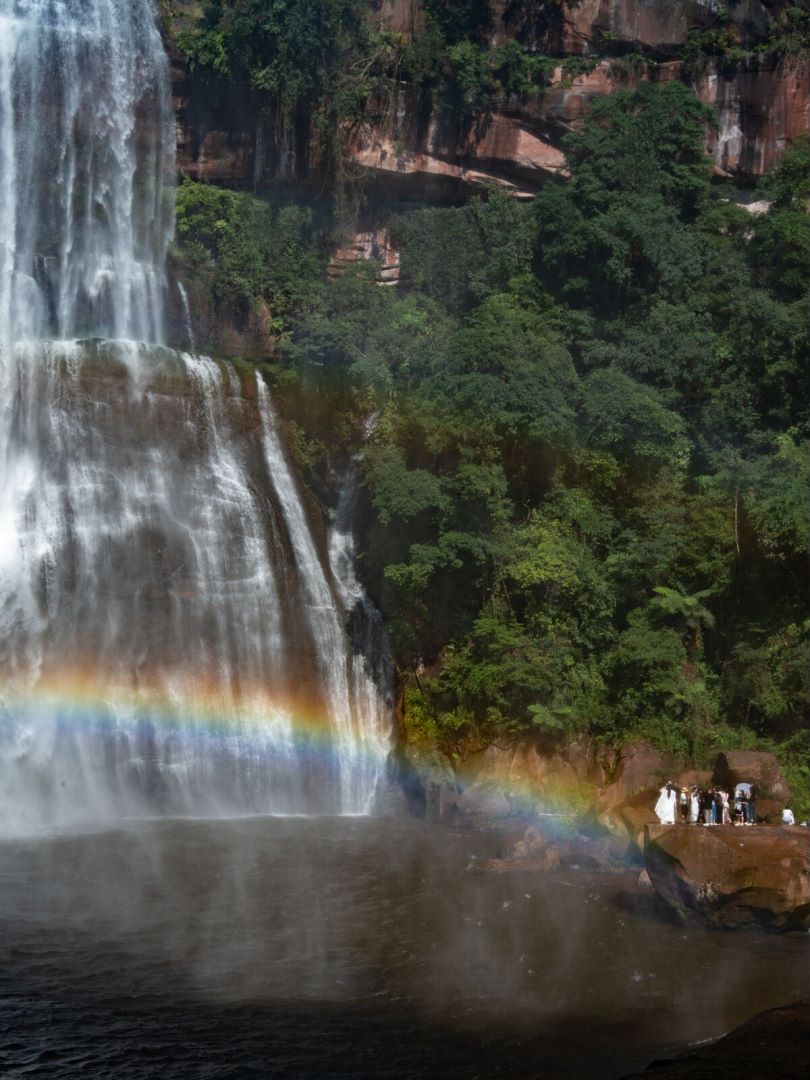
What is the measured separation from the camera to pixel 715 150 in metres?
A: 35.9

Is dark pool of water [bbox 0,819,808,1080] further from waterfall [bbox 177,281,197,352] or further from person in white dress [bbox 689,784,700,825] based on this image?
waterfall [bbox 177,281,197,352]

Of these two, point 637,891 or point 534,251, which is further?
point 534,251

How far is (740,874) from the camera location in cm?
1800

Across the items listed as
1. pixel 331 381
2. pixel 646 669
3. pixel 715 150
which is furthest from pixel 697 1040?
pixel 715 150

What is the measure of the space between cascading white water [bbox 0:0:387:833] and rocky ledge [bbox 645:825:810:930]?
906cm

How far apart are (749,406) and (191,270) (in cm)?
1435

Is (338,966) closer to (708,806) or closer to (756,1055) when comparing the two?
(756,1055)

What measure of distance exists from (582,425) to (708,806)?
927cm

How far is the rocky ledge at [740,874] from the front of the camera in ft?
58.9

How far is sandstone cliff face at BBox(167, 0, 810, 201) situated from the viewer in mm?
35156

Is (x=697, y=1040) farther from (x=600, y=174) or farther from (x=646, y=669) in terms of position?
(x=600, y=174)

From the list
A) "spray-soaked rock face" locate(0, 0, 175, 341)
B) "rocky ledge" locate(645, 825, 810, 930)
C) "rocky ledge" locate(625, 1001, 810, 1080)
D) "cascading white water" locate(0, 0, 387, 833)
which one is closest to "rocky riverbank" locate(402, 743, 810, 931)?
"rocky ledge" locate(645, 825, 810, 930)

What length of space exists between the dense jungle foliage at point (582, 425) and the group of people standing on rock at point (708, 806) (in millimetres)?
2450

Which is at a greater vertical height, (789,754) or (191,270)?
(191,270)
